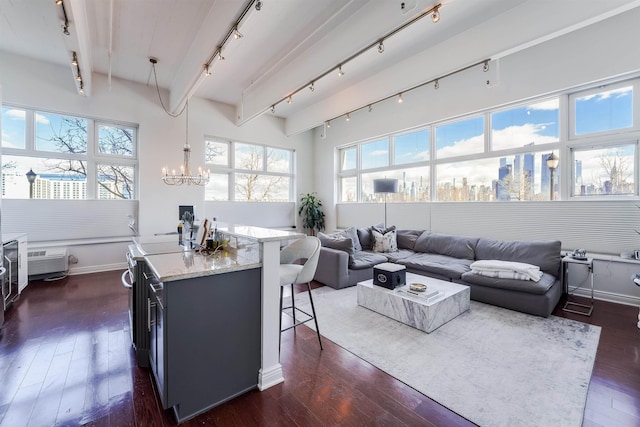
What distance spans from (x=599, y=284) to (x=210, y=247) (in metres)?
4.80

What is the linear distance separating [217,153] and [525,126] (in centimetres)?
592

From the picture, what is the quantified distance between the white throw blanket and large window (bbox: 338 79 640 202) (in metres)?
1.53

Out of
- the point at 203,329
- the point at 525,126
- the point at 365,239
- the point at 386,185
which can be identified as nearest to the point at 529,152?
the point at 525,126

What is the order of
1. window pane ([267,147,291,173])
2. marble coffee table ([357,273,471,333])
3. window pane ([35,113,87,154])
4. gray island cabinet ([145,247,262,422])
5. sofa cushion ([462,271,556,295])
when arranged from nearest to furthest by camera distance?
gray island cabinet ([145,247,262,422])
marble coffee table ([357,273,471,333])
sofa cushion ([462,271,556,295])
window pane ([35,113,87,154])
window pane ([267,147,291,173])

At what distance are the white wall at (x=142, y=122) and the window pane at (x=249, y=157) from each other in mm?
233

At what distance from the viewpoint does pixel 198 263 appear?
6.01ft

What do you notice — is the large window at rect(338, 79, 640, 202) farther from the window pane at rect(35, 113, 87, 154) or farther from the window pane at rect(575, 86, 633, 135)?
the window pane at rect(35, 113, 87, 154)

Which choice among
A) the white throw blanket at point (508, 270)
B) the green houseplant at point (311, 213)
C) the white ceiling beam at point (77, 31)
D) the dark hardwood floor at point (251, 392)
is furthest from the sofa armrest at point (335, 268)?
the white ceiling beam at point (77, 31)

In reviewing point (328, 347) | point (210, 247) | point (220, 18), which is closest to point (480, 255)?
point (328, 347)

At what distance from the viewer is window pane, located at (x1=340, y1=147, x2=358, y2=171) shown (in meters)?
7.10

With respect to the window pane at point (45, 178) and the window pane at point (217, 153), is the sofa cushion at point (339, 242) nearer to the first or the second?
the window pane at point (217, 153)

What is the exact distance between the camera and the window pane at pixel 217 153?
245 inches

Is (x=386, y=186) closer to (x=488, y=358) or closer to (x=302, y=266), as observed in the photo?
(x=302, y=266)

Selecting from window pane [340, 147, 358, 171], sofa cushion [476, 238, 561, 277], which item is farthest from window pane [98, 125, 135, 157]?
sofa cushion [476, 238, 561, 277]
